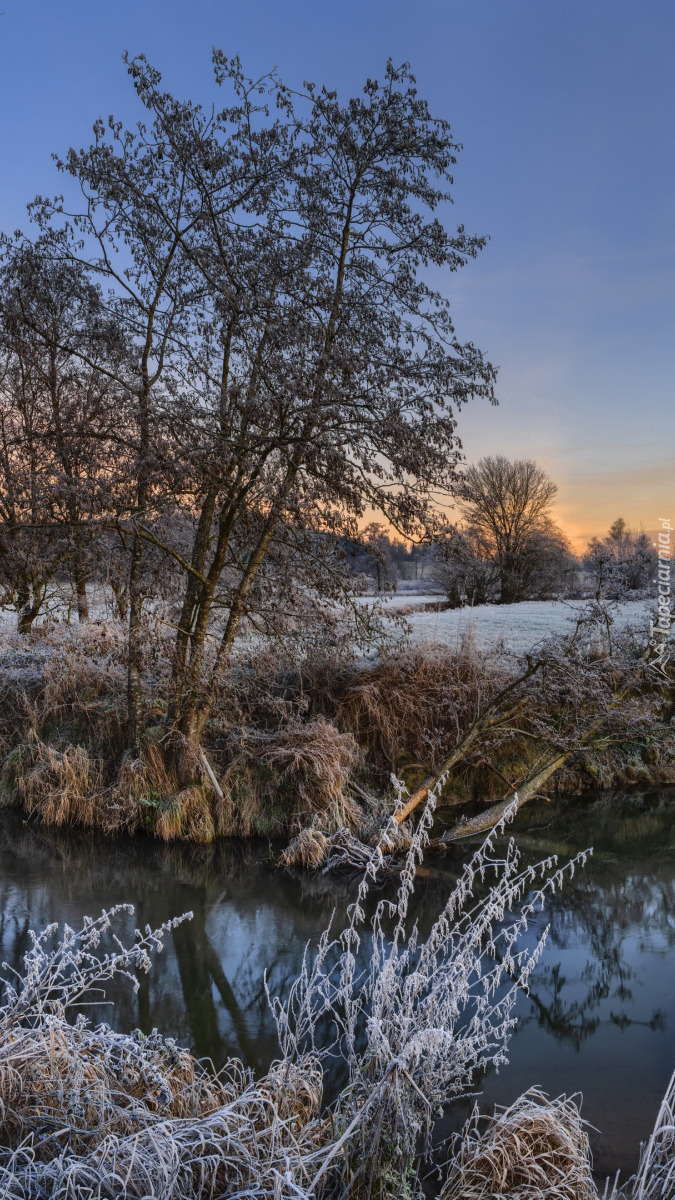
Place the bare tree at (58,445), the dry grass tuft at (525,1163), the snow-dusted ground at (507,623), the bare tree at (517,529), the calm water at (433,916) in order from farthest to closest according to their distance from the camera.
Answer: the bare tree at (517,529) < the snow-dusted ground at (507,623) < the bare tree at (58,445) < the calm water at (433,916) < the dry grass tuft at (525,1163)

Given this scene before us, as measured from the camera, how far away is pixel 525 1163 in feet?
11.6

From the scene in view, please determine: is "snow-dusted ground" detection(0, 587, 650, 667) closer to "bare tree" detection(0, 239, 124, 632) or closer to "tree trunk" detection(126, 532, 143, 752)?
"tree trunk" detection(126, 532, 143, 752)

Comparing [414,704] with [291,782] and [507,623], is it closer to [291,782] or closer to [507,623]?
[291,782]

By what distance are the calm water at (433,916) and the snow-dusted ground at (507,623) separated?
3.26 m

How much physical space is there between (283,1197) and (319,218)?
10.2m

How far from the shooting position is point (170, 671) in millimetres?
9930

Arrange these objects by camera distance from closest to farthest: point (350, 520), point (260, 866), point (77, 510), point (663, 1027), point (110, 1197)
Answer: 1. point (110, 1197)
2. point (663, 1027)
3. point (77, 510)
4. point (260, 866)
5. point (350, 520)

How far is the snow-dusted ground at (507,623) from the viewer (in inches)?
511

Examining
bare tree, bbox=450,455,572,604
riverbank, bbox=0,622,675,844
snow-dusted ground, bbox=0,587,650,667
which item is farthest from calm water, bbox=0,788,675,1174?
bare tree, bbox=450,455,572,604

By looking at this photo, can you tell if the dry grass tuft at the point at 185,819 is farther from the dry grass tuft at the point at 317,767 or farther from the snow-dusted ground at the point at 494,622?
the snow-dusted ground at the point at 494,622

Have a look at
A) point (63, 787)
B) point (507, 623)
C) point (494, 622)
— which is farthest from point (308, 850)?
point (494, 622)

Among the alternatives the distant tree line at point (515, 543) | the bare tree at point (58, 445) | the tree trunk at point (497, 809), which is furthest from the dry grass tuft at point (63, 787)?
the distant tree line at point (515, 543)

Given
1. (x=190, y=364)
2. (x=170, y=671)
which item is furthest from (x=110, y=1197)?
(x=190, y=364)

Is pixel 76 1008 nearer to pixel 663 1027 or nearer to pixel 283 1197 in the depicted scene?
pixel 283 1197
